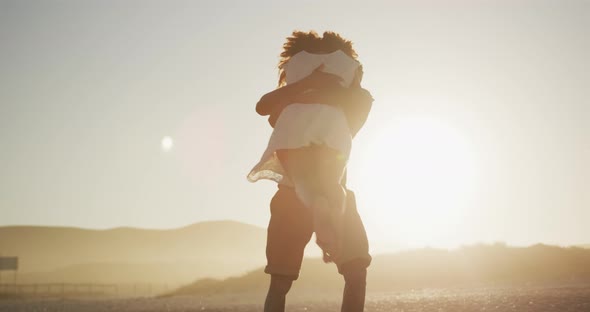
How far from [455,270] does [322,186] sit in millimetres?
21103

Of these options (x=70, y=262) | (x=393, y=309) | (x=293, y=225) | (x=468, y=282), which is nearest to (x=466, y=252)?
(x=468, y=282)

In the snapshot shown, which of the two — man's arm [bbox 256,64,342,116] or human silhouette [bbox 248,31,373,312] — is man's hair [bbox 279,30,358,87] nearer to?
human silhouette [bbox 248,31,373,312]

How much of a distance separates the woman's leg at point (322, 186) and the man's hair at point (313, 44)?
37.7 inches

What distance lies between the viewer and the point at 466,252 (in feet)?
85.5

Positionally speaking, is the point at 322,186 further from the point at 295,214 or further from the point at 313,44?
the point at 313,44

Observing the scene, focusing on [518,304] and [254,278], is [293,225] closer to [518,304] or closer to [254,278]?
[518,304]

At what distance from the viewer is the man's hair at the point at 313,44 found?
4727mm

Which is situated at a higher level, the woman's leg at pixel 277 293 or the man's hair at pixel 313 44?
the man's hair at pixel 313 44

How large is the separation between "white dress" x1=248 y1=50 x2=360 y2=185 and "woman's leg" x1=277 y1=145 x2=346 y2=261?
0.08m

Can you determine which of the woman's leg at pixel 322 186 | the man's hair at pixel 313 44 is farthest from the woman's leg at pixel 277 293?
the man's hair at pixel 313 44

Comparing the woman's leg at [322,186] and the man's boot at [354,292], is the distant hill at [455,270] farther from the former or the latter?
the woman's leg at [322,186]

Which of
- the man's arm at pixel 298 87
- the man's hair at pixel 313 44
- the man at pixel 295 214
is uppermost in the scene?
the man's hair at pixel 313 44

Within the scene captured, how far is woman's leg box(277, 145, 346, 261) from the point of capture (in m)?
3.91

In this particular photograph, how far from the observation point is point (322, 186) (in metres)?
3.99
